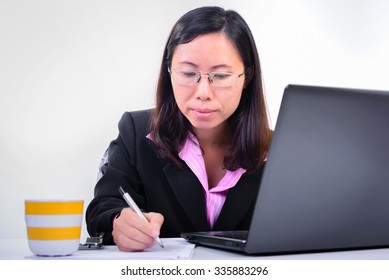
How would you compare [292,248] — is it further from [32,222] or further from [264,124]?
[264,124]

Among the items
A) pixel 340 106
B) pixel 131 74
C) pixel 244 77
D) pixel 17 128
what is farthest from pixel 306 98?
pixel 17 128

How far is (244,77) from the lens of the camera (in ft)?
5.52

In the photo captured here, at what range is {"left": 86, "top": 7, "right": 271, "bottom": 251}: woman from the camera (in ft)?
4.97

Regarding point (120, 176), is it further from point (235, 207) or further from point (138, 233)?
point (138, 233)

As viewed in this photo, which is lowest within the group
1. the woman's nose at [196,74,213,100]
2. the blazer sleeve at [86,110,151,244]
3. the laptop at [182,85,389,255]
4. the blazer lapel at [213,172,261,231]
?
the blazer lapel at [213,172,261,231]

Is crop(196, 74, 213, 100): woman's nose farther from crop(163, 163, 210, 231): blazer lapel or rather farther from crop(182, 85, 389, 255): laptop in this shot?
crop(182, 85, 389, 255): laptop

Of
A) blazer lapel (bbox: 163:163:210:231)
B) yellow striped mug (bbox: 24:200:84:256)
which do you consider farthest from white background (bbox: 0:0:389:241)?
yellow striped mug (bbox: 24:200:84:256)

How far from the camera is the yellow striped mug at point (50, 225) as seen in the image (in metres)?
0.86

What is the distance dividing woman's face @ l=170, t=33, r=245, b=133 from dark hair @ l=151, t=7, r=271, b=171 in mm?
49

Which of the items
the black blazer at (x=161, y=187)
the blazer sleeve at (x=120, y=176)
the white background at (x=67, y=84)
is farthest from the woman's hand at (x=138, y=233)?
the white background at (x=67, y=84)

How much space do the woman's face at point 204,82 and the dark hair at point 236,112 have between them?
49mm

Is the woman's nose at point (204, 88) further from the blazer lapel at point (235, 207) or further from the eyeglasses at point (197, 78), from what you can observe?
the blazer lapel at point (235, 207)

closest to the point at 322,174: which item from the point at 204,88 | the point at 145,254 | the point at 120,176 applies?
the point at 145,254

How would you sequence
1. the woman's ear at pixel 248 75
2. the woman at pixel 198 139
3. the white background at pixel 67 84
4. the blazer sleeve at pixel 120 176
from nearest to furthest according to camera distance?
the blazer sleeve at pixel 120 176
the woman at pixel 198 139
the woman's ear at pixel 248 75
the white background at pixel 67 84
